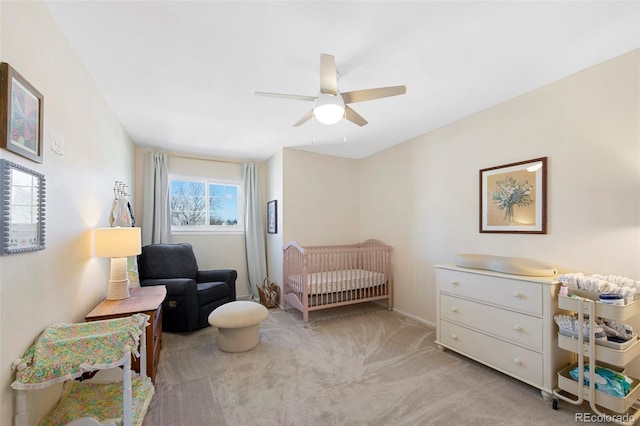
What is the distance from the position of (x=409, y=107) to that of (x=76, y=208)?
2898mm

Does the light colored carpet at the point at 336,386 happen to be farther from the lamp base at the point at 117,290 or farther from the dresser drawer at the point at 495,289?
the lamp base at the point at 117,290

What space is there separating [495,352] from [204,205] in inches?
170

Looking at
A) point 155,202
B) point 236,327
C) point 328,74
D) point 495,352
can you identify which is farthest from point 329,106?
point 155,202

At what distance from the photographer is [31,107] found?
4.30 ft

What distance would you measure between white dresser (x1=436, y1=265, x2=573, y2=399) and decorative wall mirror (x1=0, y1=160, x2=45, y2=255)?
9.76 feet

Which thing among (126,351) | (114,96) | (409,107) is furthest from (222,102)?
(126,351)

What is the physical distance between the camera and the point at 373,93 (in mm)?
1869

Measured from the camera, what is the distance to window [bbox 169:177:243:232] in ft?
14.4

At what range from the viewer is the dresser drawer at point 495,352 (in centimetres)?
201

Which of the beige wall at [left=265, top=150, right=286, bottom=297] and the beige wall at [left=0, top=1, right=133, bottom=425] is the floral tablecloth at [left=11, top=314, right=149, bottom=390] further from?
the beige wall at [left=265, top=150, right=286, bottom=297]

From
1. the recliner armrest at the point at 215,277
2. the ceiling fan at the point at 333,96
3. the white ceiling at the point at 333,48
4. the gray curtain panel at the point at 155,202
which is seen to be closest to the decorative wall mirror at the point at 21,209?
the white ceiling at the point at 333,48

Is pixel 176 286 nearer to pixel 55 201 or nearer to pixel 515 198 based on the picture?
pixel 55 201

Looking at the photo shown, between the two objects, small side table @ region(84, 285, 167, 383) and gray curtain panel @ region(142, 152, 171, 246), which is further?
gray curtain panel @ region(142, 152, 171, 246)

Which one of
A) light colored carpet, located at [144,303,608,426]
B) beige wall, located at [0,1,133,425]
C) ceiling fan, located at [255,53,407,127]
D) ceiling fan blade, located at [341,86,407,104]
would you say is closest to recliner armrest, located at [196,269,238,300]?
light colored carpet, located at [144,303,608,426]
